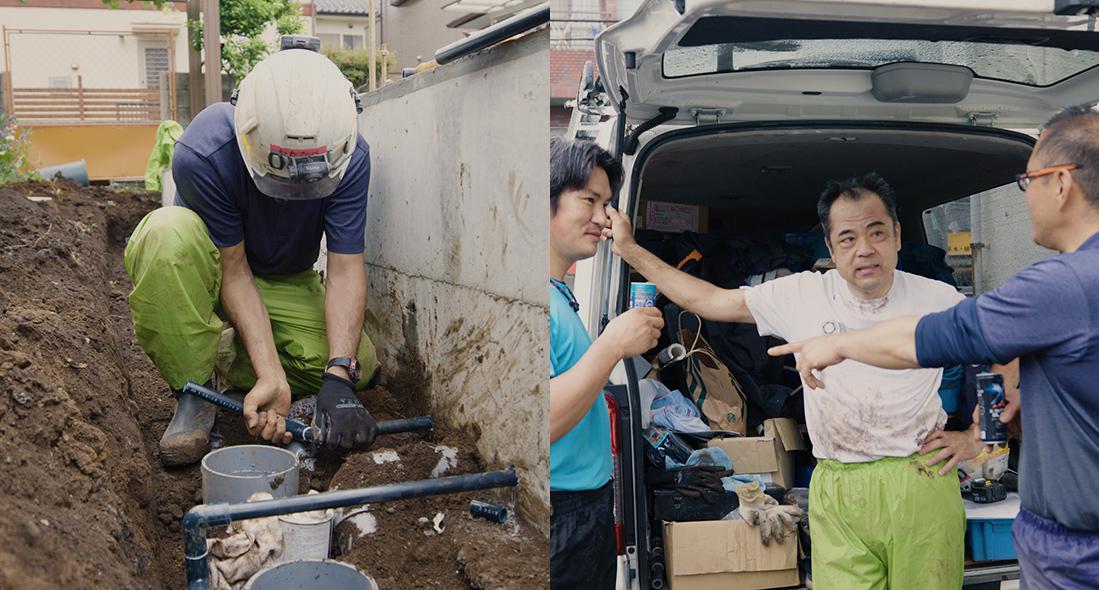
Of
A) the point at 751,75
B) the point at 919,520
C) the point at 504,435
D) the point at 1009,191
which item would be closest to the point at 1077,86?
the point at 1009,191

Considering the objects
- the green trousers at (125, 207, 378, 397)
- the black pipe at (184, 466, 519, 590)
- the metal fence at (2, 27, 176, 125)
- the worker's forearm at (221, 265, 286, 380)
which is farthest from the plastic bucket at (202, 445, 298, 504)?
the metal fence at (2, 27, 176, 125)

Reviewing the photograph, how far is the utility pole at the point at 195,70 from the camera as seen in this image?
9.32 metres

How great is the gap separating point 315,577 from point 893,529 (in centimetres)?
147

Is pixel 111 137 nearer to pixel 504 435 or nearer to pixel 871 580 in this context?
pixel 504 435

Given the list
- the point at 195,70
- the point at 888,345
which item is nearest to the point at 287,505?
the point at 888,345

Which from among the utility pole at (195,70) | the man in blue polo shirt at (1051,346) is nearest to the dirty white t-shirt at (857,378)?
the man in blue polo shirt at (1051,346)

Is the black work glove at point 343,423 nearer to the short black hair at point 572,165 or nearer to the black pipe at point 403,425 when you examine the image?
the black pipe at point 403,425

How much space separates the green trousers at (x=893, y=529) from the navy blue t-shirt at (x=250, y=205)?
2065mm

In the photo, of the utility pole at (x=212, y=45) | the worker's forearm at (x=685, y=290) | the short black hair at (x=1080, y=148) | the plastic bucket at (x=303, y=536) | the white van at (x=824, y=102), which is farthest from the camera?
the utility pole at (x=212, y=45)

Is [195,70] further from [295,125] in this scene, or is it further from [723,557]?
[723,557]

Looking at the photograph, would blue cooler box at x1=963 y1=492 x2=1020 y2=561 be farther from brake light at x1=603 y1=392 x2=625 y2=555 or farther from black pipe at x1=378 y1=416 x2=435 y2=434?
black pipe at x1=378 y1=416 x2=435 y2=434

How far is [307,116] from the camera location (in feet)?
9.59

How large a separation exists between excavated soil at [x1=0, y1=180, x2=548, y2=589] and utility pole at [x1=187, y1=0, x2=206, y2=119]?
210 inches

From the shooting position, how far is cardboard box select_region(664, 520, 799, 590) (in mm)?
2176
